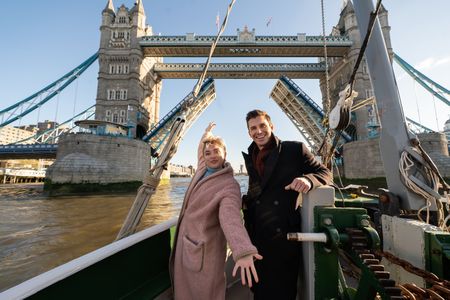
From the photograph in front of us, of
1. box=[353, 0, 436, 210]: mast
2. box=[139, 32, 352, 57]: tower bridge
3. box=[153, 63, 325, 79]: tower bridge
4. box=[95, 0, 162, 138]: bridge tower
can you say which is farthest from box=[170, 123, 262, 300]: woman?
box=[153, 63, 325, 79]: tower bridge

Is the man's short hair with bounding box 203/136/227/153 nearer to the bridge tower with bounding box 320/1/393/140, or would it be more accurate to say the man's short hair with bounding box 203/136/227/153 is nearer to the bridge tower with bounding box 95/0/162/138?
the bridge tower with bounding box 320/1/393/140

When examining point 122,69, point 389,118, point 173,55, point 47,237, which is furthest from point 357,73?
point 47,237

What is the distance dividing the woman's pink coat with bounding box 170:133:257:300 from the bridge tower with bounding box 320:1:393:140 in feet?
67.1

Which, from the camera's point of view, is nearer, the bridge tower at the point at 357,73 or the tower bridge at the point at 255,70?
the bridge tower at the point at 357,73

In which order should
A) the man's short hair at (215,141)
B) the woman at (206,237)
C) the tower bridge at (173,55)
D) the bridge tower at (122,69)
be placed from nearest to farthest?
the woman at (206,237) → the man's short hair at (215,141) → the tower bridge at (173,55) → the bridge tower at (122,69)

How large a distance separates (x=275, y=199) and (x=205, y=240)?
0.49 meters

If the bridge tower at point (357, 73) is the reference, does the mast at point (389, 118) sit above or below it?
below

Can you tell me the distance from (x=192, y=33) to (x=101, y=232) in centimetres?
2405

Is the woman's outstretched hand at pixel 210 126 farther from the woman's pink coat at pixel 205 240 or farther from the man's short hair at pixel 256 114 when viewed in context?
the woman's pink coat at pixel 205 240

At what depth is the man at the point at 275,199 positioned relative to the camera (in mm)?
1330

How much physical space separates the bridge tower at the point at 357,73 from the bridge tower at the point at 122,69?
21.2m

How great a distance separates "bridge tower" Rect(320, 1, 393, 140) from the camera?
21.4m

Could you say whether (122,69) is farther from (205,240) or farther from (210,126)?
(205,240)

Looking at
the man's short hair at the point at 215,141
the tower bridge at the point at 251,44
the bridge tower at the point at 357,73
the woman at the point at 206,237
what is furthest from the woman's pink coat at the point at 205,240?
the tower bridge at the point at 251,44
